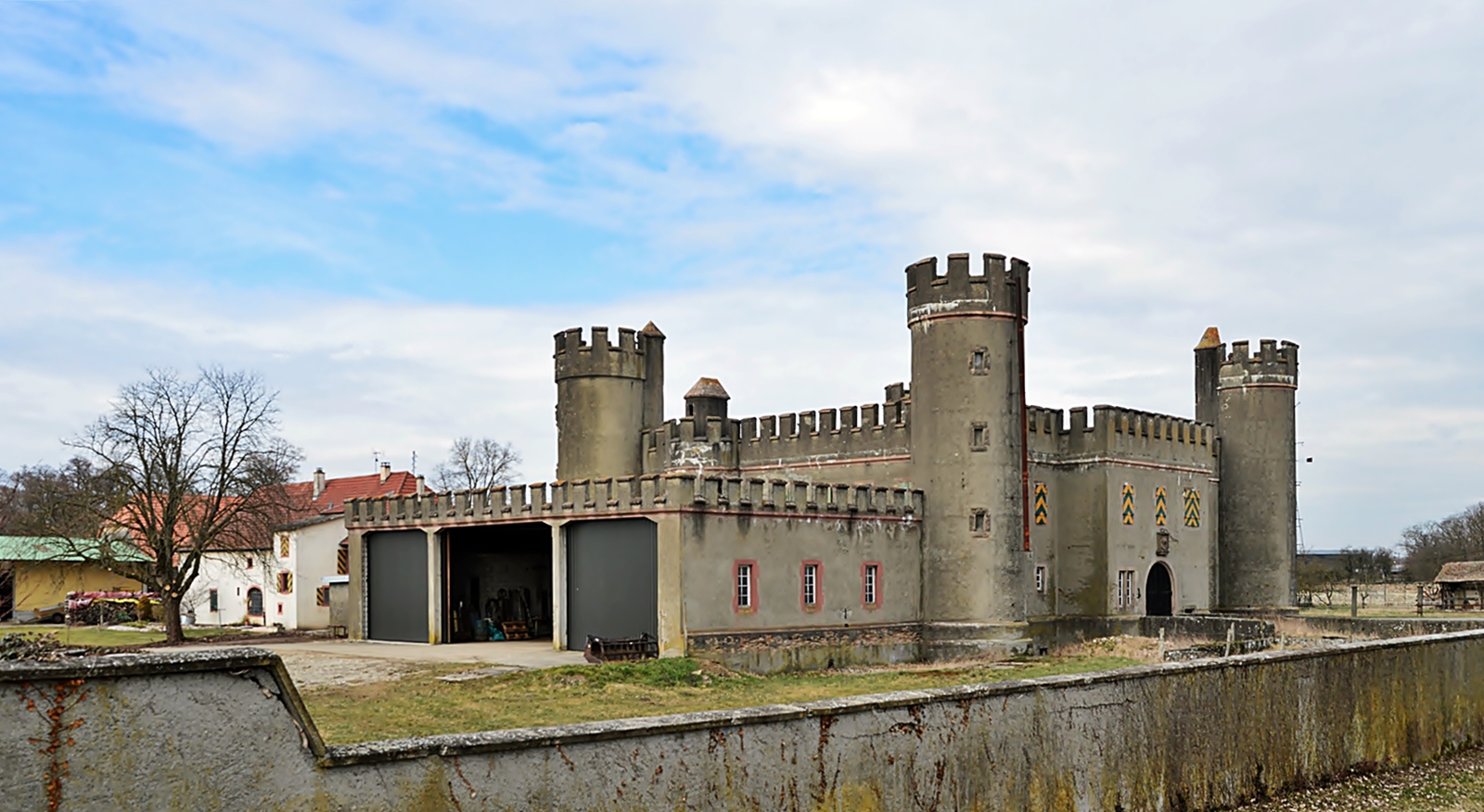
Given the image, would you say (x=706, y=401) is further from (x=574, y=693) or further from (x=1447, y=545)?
(x=1447, y=545)

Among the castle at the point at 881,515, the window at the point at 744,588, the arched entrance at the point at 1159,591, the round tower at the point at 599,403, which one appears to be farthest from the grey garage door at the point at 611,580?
the arched entrance at the point at 1159,591

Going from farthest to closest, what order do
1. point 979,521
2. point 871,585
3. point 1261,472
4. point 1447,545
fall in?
point 1447,545, point 1261,472, point 979,521, point 871,585

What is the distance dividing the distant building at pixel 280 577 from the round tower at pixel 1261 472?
31750 millimetres

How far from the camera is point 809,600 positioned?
33.1m

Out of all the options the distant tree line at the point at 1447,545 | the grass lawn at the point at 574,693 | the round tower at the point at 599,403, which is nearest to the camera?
the grass lawn at the point at 574,693

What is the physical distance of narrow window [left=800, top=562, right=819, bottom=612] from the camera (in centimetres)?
3291

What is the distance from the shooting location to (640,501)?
3081 cm

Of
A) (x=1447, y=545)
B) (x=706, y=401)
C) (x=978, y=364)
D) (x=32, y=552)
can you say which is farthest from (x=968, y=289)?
(x=1447, y=545)

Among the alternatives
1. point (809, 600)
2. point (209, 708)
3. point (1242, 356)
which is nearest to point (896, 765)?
point (209, 708)

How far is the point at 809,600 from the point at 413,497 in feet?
44.9

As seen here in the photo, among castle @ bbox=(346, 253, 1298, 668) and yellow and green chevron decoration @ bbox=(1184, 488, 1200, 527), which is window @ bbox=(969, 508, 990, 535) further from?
yellow and green chevron decoration @ bbox=(1184, 488, 1200, 527)

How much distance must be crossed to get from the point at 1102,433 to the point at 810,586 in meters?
13.1

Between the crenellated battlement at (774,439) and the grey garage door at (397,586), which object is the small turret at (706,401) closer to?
the crenellated battlement at (774,439)

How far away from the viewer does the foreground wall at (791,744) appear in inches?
229
